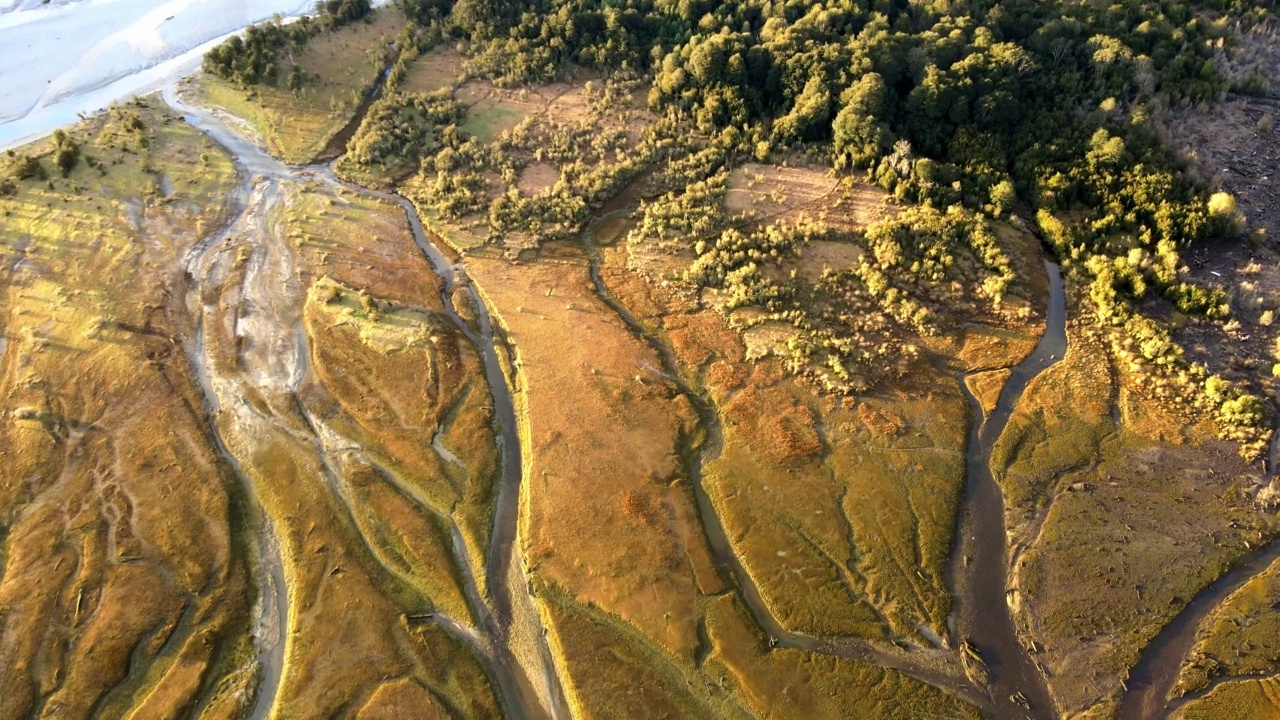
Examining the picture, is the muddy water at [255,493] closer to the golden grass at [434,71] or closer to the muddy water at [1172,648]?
the golden grass at [434,71]

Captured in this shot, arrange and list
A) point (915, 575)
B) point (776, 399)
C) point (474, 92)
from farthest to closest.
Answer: point (474, 92) < point (776, 399) < point (915, 575)

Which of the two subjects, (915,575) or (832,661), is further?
(915,575)

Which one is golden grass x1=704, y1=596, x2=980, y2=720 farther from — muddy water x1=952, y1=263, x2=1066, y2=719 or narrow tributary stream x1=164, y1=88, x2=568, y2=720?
narrow tributary stream x1=164, y1=88, x2=568, y2=720

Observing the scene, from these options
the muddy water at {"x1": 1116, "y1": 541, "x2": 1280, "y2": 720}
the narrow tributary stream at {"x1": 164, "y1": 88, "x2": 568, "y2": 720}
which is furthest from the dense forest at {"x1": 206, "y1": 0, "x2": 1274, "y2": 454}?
the muddy water at {"x1": 1116, "y1": 541, "x2": 1280, "y2": 720}

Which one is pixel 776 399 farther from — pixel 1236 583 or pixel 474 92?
pixel 474 92

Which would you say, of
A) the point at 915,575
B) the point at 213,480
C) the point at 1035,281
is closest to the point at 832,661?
the point at 915,575

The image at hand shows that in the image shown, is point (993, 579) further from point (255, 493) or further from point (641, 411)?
point (255, 493)
